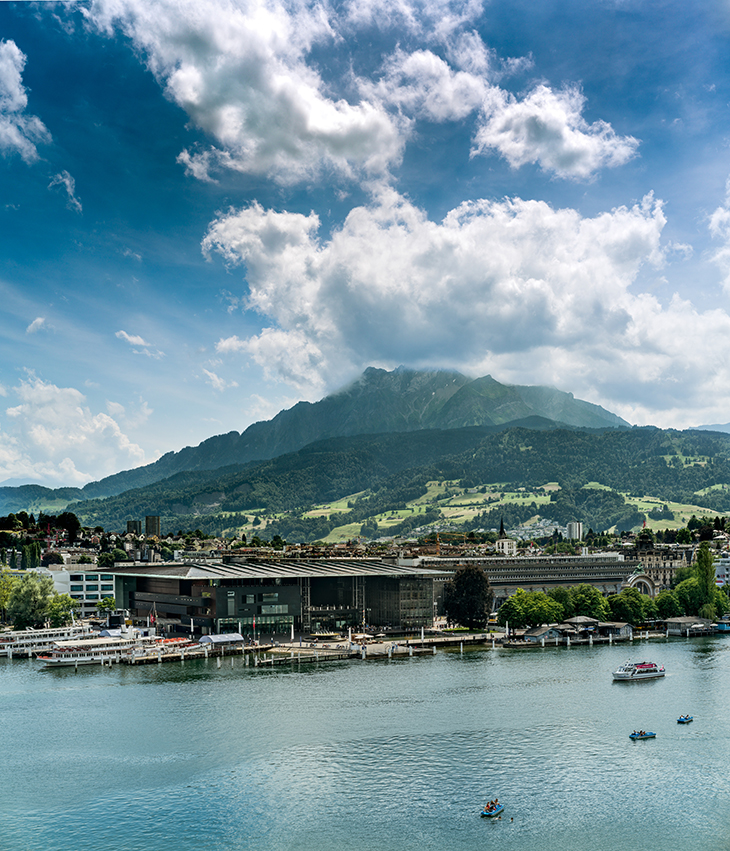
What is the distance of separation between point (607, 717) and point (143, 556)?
14556cm

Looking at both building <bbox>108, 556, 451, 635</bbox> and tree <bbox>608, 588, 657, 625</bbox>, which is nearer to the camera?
building <bbox>108, 556, 451, 635</bbox>

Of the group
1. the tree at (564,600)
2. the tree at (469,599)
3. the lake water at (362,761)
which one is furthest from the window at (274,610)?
the tree at (564,600)

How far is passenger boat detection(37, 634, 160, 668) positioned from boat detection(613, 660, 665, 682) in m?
55.5

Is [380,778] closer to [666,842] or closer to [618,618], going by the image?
[666,842]

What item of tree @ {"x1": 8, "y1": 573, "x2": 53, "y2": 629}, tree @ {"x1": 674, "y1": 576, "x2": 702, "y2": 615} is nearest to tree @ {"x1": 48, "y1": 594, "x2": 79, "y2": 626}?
tree @ {"x1": 8, "y1": 573, "x2": 53, "y2": 629}

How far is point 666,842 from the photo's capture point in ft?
135

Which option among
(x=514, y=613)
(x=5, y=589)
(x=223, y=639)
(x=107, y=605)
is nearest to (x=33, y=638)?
(x=5, y=589)

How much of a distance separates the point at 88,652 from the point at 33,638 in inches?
547

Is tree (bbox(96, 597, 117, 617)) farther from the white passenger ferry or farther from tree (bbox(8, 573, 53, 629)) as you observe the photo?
the white passenger ferry

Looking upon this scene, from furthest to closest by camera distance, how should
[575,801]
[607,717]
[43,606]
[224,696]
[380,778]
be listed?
1. [43,606]
2. [224,696]
3. [607,717]
4. [380,778]
5. [575,801]

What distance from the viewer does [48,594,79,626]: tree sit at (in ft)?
368

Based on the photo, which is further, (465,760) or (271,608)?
(271,608)

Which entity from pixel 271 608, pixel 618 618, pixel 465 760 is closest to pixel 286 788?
pixel 465 760

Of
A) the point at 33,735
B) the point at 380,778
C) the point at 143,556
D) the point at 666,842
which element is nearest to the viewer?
the point at 666,842
